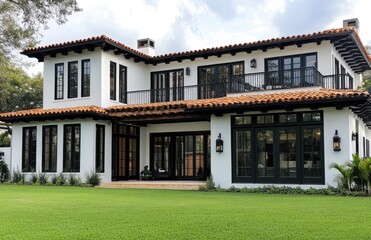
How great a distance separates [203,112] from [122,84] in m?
6.22

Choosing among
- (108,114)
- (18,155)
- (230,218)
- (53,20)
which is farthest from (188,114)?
(230,218)

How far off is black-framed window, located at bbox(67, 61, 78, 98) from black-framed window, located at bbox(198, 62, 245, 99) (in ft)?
19.7

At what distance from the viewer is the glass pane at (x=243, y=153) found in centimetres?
1781

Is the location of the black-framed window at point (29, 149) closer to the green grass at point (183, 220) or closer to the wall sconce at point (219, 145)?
the wall sconce at point (219, 145)

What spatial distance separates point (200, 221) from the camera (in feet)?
28.0

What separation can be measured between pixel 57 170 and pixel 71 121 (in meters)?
2.37

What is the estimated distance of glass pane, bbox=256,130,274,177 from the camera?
17.4m

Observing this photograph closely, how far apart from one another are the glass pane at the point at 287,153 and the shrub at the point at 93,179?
802cm

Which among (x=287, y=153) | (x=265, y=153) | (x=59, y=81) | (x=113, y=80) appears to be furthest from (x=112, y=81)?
(x=287, y=153)

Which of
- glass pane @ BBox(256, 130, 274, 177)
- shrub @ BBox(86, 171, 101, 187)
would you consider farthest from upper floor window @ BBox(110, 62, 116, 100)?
glass pane @ BBox(256, 130, 274, 177)

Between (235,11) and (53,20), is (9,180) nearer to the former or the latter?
(53,20)

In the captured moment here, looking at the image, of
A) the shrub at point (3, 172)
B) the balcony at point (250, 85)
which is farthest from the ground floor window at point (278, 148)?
the shrub at point (3, 172)

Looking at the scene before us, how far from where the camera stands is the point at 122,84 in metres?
23.2

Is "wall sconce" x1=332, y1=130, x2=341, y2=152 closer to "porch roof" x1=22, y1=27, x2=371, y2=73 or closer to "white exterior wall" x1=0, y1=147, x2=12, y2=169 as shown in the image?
"porch roof" x1=22, y1=27, x2=371, y2=73
